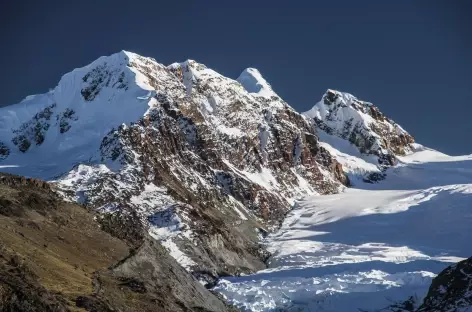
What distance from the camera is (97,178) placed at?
160625 millimetres

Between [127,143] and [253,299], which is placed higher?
[127,143]

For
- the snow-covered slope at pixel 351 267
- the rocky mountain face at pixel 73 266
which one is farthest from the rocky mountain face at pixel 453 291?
the snow-covered slope at pixel 351 267

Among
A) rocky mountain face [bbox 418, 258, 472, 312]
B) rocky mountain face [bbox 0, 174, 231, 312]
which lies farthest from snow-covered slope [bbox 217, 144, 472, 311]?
rocky mountain face [bbox 0, 174, 231, 312]

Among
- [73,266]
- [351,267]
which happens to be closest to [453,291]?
[73,266]

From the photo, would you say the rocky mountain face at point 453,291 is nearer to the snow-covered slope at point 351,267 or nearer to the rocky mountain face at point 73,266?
the rocky mountain face at point 73,266

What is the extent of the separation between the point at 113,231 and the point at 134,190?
220 feet

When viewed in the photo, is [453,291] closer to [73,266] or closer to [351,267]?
[73,266]

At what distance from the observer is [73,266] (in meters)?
71.8

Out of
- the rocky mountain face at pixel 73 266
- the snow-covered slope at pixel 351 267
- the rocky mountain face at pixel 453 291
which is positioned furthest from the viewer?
the snow-covered slope at pixel 351 267

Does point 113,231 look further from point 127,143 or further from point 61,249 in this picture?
point 127,143

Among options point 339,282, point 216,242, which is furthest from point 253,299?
point 216,242

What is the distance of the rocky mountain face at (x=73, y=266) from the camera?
51844mm

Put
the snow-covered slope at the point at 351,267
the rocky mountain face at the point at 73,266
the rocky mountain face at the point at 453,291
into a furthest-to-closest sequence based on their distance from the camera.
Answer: the snow-covered slope at the point at 351,267, the rocky mountain face at the point at 453,291, the rocky mountain face at the point at 73,266

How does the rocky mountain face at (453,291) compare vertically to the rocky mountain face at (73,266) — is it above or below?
above
